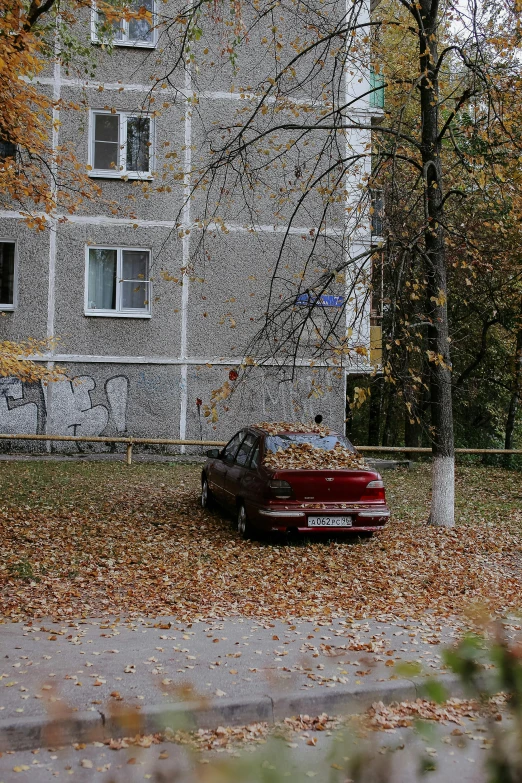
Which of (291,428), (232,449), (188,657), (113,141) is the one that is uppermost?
(113,141)

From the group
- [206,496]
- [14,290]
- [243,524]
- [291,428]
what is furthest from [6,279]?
[243,524]

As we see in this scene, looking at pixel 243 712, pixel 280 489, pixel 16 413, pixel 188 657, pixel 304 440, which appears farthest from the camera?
pixel 16 413

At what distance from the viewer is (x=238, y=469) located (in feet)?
37.7

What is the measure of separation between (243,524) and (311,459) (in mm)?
1242

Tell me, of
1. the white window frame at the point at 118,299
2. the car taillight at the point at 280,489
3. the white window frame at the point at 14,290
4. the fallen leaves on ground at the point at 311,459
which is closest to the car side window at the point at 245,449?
the fallen leaves on ground at the point at 311,459

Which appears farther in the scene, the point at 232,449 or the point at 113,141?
the point at 113,141

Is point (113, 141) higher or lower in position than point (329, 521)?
higher

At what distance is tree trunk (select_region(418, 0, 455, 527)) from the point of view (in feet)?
38.9

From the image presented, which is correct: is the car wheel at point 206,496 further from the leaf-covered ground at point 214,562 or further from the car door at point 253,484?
the car door at point 253,484

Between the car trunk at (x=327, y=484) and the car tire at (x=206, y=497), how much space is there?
10.1 ft

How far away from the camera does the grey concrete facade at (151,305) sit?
20953mm

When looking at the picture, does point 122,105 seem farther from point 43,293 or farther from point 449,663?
point 449,663

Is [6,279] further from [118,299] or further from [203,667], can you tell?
[203,667]

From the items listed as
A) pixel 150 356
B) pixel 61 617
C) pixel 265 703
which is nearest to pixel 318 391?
Result: pixel 61 617
